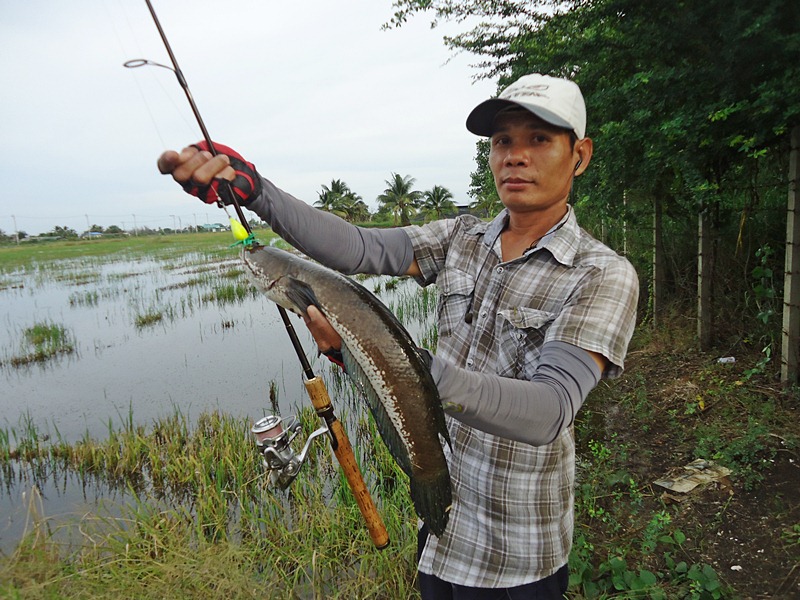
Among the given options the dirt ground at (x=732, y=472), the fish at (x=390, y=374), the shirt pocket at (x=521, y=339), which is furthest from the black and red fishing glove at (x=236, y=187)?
the dirt ground at (x=732, y=472)

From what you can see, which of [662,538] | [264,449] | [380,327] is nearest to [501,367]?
[380,327]

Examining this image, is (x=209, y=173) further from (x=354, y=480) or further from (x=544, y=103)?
(x=354, y=480)

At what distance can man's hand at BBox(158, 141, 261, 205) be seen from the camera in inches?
73.7

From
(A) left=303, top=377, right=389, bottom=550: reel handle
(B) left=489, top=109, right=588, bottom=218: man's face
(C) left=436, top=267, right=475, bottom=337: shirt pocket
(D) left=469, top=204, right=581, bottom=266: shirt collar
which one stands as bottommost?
(A) left=303, top=377, right=389, bottom=550: reel handle

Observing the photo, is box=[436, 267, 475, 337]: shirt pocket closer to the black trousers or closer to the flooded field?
the black trousers

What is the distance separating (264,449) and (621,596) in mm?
2381

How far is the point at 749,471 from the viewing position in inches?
158

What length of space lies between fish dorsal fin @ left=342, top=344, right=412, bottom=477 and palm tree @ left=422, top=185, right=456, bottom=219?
43.0 m

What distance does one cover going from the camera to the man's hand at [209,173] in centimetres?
187

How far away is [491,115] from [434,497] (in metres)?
1.51

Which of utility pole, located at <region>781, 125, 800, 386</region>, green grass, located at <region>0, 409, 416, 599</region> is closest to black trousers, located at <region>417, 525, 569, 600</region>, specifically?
green grass, located at <region>0, 409, 416, 599</region>

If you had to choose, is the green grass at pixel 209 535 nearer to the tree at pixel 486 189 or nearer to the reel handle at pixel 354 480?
the reel handle at pixel 354 480

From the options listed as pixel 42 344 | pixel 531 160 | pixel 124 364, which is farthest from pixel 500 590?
pixel 42 344

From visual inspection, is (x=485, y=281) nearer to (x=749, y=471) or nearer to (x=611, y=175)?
(x=749, y=471)
